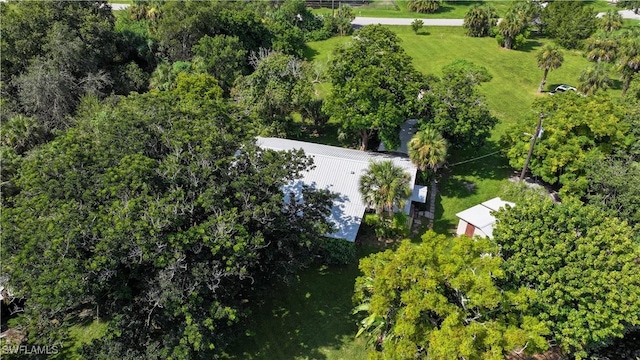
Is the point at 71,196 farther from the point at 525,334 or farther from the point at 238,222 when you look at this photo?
the point at 525,334

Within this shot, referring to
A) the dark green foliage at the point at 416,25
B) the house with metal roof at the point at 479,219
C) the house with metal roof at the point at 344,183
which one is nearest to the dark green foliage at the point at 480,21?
the dark green foliage at the point at 416,25

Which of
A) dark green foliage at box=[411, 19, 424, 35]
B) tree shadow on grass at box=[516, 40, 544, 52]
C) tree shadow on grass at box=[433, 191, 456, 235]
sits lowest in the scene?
tree shadow on grass at box=[433, 191, 456, 235]

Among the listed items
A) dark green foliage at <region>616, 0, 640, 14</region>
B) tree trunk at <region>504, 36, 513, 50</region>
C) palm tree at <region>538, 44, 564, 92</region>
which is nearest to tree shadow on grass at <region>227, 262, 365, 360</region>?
palm tree at <region>538, 44, 564, 92</region>

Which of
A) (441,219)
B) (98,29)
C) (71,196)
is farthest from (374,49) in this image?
(98,29)

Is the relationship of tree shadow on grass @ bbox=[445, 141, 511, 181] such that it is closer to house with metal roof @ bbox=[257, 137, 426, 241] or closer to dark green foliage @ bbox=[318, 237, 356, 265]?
house with metal roof @ bbox=[257, 137, 426, 241]

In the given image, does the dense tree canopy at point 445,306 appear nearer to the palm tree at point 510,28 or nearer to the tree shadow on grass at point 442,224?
the tree shadow on grass at point 442,224

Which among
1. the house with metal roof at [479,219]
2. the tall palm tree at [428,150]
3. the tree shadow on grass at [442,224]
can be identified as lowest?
the tree shadow on grass at [442,224]
